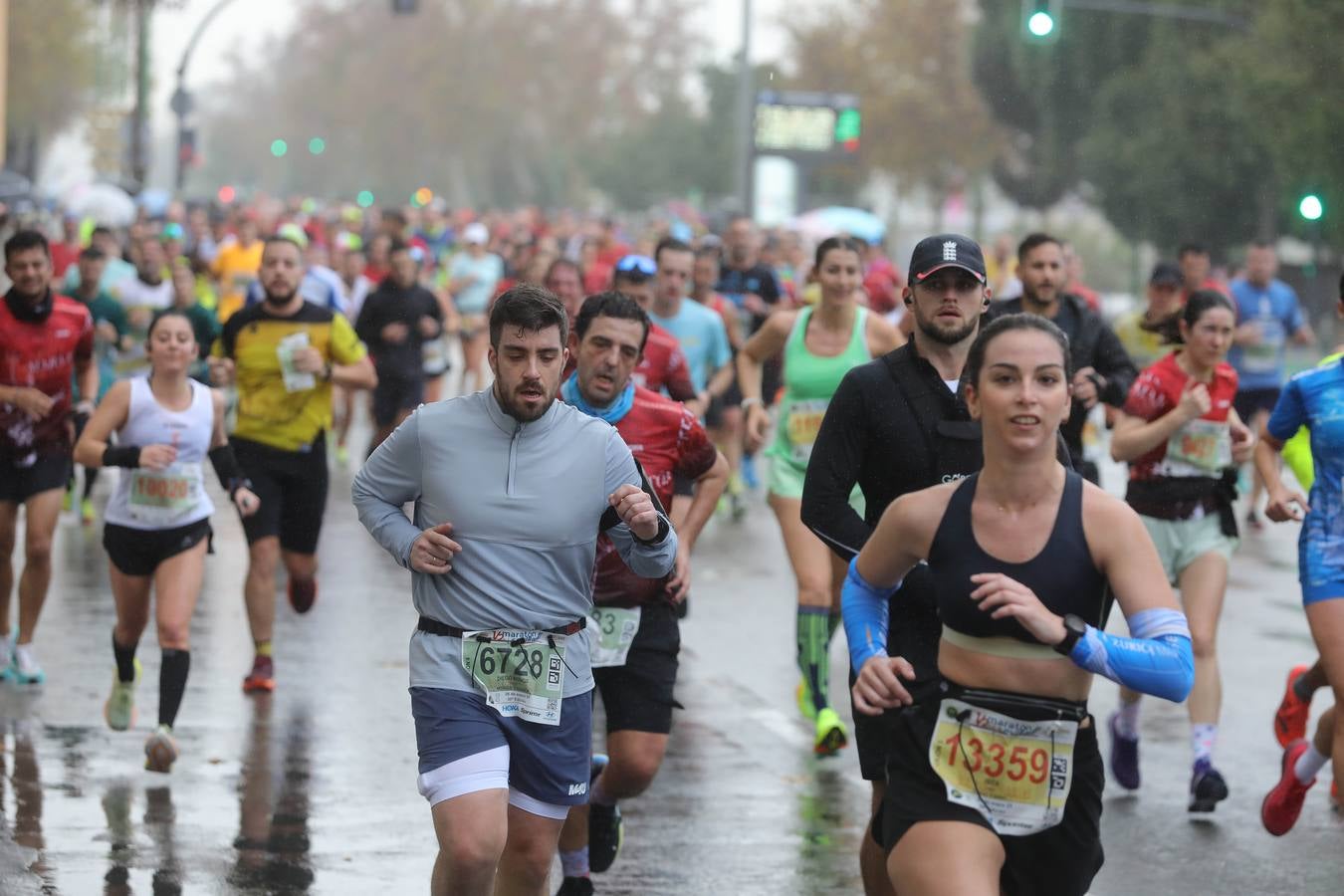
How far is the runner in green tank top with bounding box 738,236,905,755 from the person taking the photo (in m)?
9.27

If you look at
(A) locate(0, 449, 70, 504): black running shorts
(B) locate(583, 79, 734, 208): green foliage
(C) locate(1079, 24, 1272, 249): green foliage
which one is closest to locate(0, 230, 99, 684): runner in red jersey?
(A) locate(0, 449, 70, 504): black running shorts

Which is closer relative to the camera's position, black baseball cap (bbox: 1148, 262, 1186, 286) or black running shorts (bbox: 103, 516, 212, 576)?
black running shorts (bbox: 103, 516, 212, 576)

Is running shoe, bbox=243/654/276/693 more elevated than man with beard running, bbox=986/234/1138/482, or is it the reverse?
man with beard running, bbox=986/234/1138/482

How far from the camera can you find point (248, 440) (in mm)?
10445

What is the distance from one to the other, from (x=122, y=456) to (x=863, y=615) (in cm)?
426

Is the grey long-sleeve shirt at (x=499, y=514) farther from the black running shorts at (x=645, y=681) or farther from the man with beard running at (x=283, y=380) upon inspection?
the man with beard running at (x=283, y=380)

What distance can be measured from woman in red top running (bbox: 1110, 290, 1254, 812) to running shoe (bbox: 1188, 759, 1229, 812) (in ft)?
1.02

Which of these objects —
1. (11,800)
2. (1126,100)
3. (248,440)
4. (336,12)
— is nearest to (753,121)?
(1126,100)

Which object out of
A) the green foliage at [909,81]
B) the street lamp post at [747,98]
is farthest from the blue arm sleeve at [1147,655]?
the green foliage at [909,81]

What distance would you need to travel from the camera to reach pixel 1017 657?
15.4 feet

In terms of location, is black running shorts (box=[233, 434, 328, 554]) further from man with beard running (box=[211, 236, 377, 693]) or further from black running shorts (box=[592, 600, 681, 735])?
black running shorts (box=[592, 600, 681, 735])

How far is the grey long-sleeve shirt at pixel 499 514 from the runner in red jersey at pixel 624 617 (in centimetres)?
113

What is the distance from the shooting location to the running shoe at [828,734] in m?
8.88

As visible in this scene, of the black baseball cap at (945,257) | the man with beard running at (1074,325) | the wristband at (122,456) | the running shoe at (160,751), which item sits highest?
the black baseball cap at (945,257)
